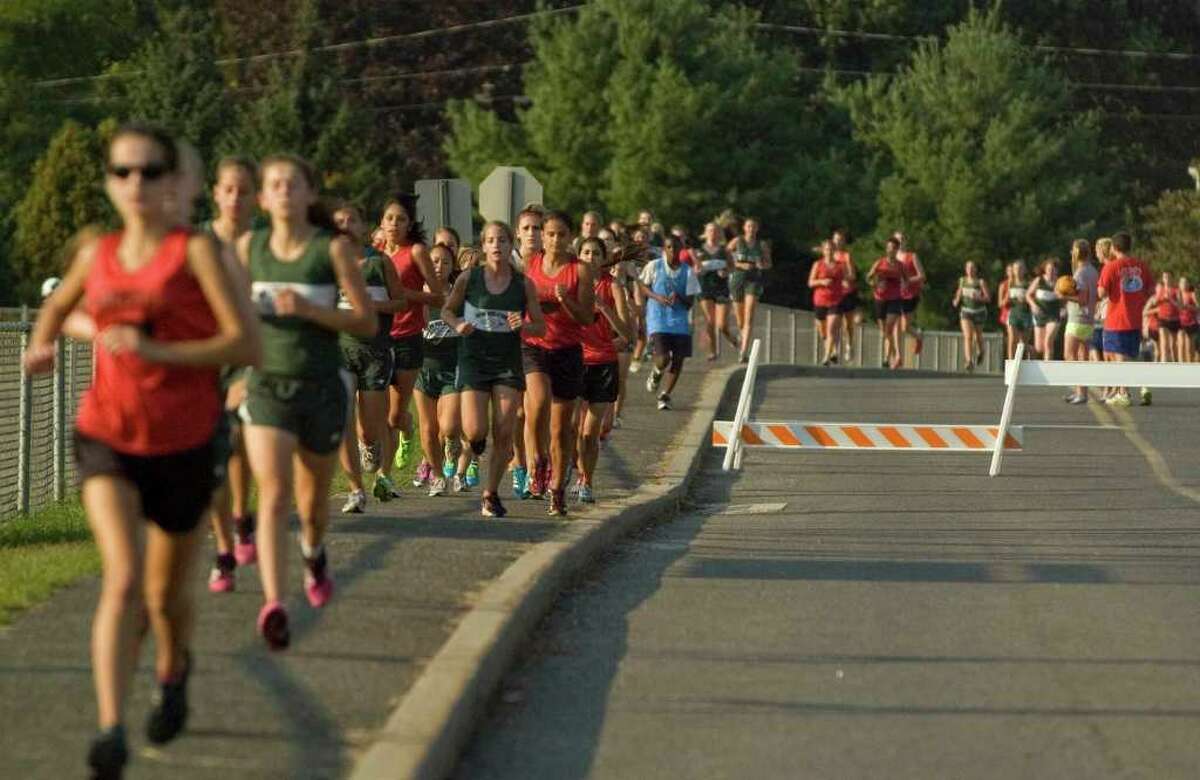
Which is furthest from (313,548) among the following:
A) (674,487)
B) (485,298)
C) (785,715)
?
(674,487)

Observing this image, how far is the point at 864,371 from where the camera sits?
37.5m

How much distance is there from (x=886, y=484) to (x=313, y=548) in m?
10.6

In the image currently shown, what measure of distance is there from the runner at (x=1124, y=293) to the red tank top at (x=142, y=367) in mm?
22351

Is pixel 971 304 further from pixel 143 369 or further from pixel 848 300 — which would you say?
pixel 143 369

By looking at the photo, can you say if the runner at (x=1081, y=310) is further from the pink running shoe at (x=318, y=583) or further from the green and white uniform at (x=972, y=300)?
the pink running shoe at (x=318, y=583)

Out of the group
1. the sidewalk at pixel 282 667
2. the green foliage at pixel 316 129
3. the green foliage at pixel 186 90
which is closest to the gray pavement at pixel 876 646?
the sidewalk at pixel 282 667

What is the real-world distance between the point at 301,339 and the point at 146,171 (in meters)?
2.61

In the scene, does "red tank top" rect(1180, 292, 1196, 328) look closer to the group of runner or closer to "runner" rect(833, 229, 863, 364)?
"runner" rect(833, 229, 863, 364)

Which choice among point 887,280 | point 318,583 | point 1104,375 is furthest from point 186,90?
point 318,583

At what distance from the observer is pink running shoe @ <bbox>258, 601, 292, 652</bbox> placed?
911 cm

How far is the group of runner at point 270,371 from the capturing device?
24.3ft

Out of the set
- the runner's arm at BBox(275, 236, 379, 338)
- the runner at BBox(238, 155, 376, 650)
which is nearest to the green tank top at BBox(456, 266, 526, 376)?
the runner at BBox(238, 155, 376, 650)

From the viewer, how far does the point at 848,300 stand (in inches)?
1496

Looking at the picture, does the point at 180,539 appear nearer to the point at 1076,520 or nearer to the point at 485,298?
the point at 485,298
